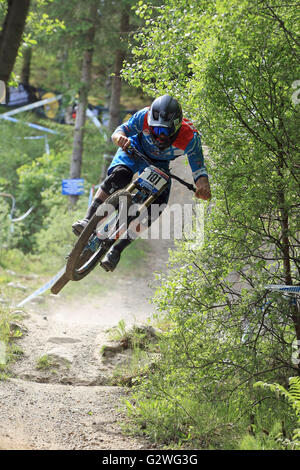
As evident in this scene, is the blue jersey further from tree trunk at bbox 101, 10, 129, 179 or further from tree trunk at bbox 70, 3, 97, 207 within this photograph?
tree trunk at bbox 70, 3, 97, 207

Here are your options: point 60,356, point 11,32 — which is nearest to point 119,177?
point 11,32

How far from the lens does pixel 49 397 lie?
20.6 feet

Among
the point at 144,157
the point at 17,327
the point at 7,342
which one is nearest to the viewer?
the point at 144,157

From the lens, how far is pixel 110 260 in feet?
19.2

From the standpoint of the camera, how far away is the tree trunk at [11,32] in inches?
201

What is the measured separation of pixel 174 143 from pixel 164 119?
422 millimetres

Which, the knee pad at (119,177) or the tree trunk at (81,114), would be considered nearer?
the knee pad at (119,177)

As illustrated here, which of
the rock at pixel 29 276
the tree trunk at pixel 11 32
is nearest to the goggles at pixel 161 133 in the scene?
the tree trunk at pixel 11 32

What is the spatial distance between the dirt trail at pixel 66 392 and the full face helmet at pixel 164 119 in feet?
2.91

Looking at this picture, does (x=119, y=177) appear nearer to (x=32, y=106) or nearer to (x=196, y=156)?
(x=196, y=156)

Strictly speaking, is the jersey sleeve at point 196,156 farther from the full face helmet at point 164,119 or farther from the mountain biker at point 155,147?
the full face helmet at point 164,119

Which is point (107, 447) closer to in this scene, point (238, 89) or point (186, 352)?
point (186, 352)

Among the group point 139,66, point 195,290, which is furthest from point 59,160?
point 195,290

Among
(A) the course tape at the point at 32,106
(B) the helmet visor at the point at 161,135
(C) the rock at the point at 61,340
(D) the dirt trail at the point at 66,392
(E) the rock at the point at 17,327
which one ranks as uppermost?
(A) the course tape at the point at 32,106
